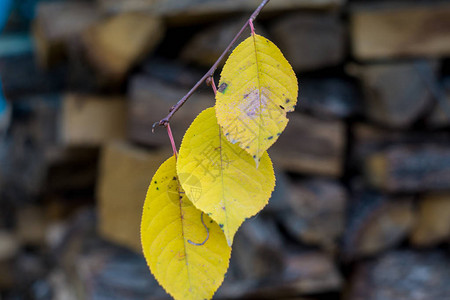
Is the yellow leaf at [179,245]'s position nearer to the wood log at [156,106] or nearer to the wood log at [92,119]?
the wood log at [156,106]

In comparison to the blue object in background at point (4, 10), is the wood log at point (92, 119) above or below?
below

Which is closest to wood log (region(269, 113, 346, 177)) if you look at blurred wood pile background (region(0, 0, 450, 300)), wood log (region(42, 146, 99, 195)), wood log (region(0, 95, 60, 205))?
blurred wood pile background (region(0, 0, 450, 300))

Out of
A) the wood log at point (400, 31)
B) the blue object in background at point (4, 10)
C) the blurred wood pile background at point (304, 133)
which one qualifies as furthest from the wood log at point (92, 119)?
the wood log at point (400, 31)

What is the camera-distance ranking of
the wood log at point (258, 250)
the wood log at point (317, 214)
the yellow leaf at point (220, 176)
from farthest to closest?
1. the wood log at point (317, 214)
2. the wood log at point (258, 250)
3. the yellow leaf at point (220, 176)

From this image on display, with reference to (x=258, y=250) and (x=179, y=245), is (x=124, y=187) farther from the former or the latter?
(x=179, y=245)

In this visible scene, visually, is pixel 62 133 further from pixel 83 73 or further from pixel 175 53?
pixel 175 53

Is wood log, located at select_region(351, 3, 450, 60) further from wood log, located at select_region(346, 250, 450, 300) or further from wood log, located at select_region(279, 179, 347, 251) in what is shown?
wood log, located at select_region(346, 250, 450, 300)

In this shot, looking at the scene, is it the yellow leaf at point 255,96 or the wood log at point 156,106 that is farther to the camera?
the wood log at point 156,106
